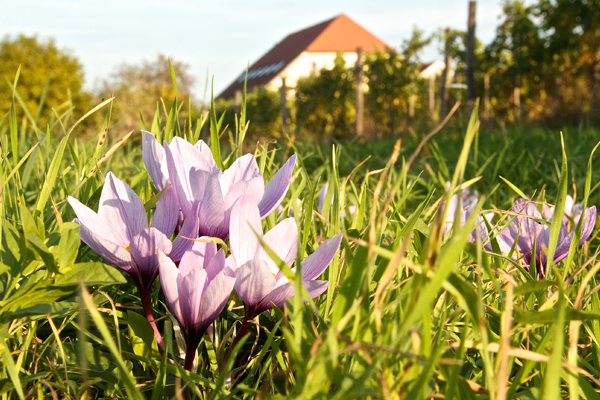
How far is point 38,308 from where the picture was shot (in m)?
0.49

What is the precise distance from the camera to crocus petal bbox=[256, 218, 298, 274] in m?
0.59

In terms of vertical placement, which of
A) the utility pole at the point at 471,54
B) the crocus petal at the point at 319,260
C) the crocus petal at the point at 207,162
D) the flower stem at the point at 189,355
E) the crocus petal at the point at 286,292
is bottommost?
the flower stem at the point at 189,355

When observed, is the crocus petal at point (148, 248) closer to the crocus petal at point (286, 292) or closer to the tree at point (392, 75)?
the crocus petal at point (286, 292)

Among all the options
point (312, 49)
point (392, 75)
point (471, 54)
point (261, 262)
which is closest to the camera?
point (261, 262)

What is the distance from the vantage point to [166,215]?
0.63m

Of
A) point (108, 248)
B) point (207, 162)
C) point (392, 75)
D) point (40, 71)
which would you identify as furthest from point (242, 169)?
point (40, 71)

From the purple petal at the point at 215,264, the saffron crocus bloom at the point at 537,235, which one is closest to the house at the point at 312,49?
the saffron crocus bloom at the point at 537,235

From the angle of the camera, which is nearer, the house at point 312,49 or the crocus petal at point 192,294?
the crocus petal at point 192,294

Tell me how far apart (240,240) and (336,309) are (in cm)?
16

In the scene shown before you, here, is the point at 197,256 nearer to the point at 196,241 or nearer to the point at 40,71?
the point at 196,241

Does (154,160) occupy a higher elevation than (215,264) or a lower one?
higher

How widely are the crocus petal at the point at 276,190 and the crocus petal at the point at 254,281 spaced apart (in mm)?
163

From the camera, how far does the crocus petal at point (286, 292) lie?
522mm

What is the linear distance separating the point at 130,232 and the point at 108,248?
93mm
